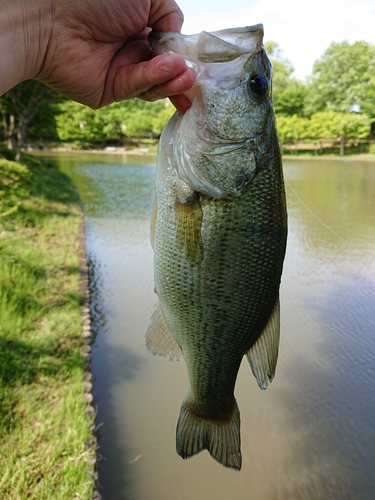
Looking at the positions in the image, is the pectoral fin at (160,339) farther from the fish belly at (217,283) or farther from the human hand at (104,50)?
the human hand at (104,50)

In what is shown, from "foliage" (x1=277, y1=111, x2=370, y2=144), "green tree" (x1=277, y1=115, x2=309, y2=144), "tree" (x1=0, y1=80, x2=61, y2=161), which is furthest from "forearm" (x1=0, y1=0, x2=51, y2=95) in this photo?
"green tree" (x1=277, y1=115, x2=309, y2=144)

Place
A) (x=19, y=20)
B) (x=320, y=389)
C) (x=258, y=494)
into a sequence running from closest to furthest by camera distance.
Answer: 1. (x=19, y=20)
2. (x=258, y=494)
3. (x=320, y=389)

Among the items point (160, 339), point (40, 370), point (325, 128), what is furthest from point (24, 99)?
point (325, 128)

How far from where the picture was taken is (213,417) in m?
1.60

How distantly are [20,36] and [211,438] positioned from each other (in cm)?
168

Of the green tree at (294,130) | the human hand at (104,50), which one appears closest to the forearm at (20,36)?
the human hand at (104,50)

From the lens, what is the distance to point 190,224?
4.54 feet

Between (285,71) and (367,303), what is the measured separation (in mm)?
45862

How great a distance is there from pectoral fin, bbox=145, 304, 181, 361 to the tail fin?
0.83 ft

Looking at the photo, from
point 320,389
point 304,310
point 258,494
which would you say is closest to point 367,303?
point 304,310

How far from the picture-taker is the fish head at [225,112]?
1.31m

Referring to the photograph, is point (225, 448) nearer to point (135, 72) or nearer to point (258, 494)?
point (135, 72)

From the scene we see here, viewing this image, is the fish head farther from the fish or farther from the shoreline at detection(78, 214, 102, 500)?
the shoreline at detection(78, 214, 102, 500)

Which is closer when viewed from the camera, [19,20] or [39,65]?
[19,20]
